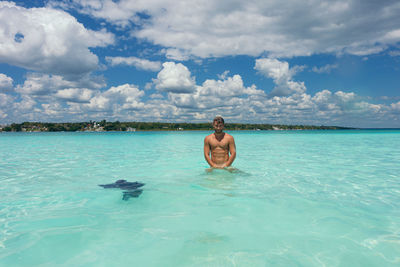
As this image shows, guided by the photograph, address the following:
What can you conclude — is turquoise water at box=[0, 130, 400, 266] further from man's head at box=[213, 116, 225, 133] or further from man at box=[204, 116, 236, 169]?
man's head at box=[213, 116, 225, 133]

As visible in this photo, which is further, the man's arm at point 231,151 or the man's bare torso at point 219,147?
the man's bare torso at point 219,147

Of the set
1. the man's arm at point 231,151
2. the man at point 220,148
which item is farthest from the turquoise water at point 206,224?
the man at point 220,148

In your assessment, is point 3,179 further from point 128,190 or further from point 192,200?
point 192,200

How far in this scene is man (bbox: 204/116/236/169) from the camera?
860 centimetres

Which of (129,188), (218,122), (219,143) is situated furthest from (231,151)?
(129,188)

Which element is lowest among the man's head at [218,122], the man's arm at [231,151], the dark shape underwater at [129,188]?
the dark shape underwater at [129,188]

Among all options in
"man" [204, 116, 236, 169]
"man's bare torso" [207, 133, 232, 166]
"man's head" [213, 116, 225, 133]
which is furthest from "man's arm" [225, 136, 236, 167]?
"man's head" [213, 116, 225, 133]

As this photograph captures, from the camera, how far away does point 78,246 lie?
3518 millimetres

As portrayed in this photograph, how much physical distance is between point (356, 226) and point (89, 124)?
191420mm

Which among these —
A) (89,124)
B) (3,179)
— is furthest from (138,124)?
(3,179)

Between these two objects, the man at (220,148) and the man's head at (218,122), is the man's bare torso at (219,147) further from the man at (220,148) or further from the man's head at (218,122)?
the man's head at (218,122)

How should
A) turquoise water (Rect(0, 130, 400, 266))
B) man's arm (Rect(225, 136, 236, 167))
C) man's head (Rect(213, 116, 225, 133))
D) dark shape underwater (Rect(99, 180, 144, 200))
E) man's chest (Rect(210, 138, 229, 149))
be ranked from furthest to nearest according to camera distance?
man's chest (Rect(210, 138, 229, 149)), man's arm (Rect(225, 136, 236, 167)), man's head (Rect(213, 116, 225, 133)), dark shape underwater (Rect(99, 180, 144, 200)), turquoise water (Rect(0, 130, 400, 266))

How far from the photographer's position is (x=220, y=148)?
28.8ft

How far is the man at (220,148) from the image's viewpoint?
8.60 meters
